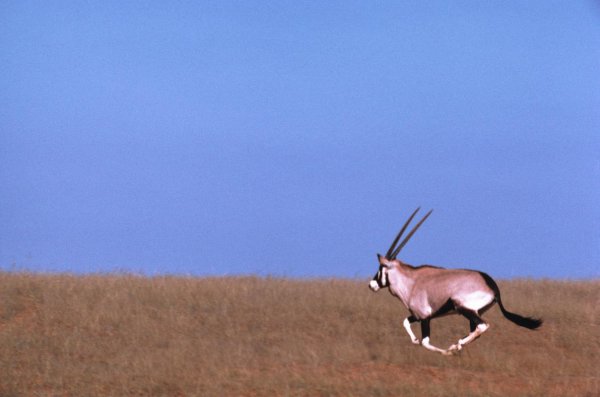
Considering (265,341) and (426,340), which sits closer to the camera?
(426,340)

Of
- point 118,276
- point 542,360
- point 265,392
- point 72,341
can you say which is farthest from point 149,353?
point 118,276

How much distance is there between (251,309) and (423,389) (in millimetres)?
7282

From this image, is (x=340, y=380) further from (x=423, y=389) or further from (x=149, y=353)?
(x=149, y=353)

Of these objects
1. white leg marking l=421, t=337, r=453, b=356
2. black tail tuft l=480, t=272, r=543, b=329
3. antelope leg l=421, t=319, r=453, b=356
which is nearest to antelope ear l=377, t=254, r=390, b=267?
antelope leg l=421, t=319, r=453, b=356

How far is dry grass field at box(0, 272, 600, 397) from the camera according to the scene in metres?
10.0

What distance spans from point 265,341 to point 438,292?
3.81 metres

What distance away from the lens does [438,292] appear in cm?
1171

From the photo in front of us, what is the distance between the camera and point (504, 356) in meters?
12.7

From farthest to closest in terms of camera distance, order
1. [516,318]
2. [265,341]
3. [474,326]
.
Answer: [265,341], [516,318], [474,326]

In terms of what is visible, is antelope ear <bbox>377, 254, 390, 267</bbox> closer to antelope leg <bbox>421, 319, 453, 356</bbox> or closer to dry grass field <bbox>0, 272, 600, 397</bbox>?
antelope leg <bbox>421, 319, 453, 356</bbox>

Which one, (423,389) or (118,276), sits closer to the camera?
(423,389)

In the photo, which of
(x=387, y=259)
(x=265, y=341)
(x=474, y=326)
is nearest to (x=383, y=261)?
(x=387, y=259)

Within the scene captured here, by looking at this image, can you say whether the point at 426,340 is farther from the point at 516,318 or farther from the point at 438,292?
the point at 516,318

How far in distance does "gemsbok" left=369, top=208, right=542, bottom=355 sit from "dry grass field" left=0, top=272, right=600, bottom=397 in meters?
0.57
